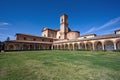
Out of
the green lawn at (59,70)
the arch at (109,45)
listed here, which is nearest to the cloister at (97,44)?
the arch at (109,45)

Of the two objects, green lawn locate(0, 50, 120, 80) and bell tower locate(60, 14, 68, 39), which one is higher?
bell tower locate(60, 14, 68, 39)

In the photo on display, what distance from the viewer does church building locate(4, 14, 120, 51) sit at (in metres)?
27.2

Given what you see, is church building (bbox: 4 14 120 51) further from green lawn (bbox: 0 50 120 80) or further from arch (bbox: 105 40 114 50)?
green lawn (bbox: 0 50 120 80)

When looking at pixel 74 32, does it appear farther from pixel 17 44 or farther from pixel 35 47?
pixel 17 44

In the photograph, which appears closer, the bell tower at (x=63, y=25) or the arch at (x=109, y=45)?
the arch at (x=109, y=45)

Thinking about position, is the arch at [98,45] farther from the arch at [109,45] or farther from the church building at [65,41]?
the arch at [109,45]

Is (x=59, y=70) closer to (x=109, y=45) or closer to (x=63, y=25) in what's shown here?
(x=109, y=45)

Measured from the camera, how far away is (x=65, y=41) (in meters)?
40.1

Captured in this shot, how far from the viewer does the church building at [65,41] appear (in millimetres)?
27248

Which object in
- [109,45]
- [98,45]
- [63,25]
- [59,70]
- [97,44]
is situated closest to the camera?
[59,70]

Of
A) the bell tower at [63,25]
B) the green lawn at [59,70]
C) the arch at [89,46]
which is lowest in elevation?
the green lawn at [59,70]

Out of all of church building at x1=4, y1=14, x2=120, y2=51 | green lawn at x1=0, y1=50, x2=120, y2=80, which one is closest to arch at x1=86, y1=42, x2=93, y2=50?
church building at x1=4, y1=14, x2=120, y2=51

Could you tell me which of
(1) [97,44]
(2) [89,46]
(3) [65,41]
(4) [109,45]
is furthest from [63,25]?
(4) [109,45]

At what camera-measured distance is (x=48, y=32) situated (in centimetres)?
4988
